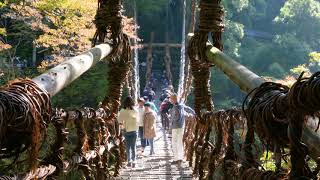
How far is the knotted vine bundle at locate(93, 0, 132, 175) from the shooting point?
10.3ft

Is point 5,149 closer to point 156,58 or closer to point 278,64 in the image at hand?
point 156,58

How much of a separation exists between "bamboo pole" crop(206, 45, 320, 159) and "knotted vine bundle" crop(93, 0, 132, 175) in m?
0.72

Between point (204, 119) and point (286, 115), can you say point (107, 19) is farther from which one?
point (286, 115)

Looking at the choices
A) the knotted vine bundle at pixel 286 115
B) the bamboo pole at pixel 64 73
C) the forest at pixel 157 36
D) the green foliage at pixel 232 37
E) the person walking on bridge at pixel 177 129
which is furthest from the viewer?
the green foliage at pixel 232 37

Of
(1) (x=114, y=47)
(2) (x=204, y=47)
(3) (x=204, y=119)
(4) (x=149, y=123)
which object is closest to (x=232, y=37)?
(4) (x=149, y=123)

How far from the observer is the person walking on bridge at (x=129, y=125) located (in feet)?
15.8

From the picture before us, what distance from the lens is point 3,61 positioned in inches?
378

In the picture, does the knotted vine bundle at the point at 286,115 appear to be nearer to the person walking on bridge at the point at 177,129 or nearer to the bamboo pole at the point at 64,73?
the bamboo pole at the point at 64,73

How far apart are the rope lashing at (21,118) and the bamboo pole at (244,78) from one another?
1.96ft

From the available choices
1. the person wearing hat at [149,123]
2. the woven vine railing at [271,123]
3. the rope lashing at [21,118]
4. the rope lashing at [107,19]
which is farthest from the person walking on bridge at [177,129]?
the rope lashing at [21,118]

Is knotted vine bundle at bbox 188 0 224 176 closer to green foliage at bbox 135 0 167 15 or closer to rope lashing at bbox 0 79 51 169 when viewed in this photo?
rope lashing at bbox 0 79 51 169

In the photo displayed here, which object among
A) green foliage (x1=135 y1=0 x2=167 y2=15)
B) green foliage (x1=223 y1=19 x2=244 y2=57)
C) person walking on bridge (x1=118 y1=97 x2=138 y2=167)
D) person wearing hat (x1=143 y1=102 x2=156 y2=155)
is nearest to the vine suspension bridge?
person walking on bridge (x1=118 y1=97 x2=138 y2=167)

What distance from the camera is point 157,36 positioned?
21281mm

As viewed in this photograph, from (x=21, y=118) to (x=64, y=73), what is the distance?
0.64 metres
